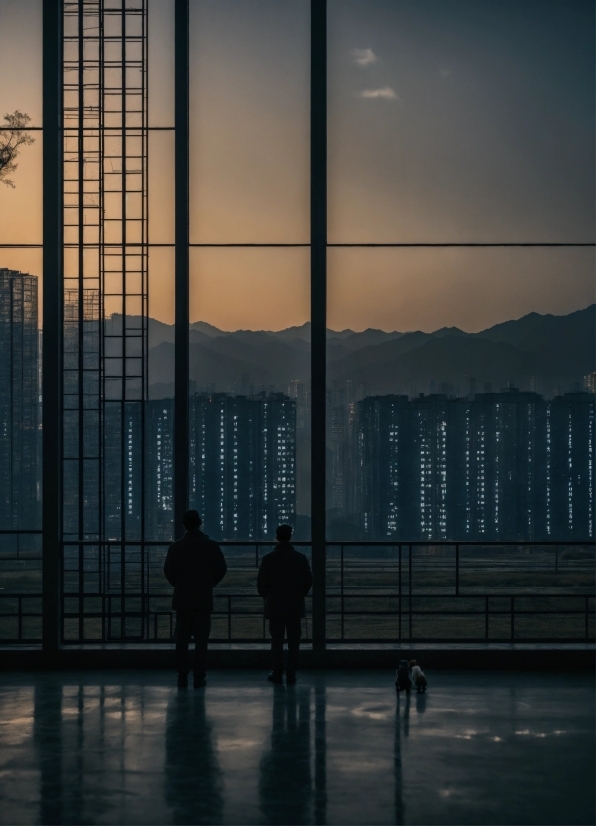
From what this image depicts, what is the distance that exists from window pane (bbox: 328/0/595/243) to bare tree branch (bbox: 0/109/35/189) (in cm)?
190

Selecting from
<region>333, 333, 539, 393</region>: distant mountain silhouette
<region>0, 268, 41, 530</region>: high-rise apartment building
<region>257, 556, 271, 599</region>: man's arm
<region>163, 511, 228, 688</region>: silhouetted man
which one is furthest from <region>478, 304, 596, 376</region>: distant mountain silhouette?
<region>163, 511, 228, 688</region>: silhouetted man

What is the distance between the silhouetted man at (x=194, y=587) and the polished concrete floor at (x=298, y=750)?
0.60ft

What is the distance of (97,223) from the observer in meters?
5.64

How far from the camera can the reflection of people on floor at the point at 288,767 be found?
3.02 metres

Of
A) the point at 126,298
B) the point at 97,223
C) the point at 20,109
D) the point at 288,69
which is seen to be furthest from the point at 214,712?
the point at 288,69

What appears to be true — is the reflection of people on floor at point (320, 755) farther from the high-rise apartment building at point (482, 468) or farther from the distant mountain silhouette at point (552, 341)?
the distant mountain silhouette at point (552, 341)

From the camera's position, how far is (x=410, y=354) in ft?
104

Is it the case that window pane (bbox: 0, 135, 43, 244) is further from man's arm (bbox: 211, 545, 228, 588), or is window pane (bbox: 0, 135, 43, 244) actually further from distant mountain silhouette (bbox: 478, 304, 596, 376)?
distant mountain silhouette (bbox: 478, 304, 596, 376)

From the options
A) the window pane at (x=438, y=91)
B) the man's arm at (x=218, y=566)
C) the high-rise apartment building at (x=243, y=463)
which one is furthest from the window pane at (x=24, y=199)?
the man's arm at (x=218, y=566)

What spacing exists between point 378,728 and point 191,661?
1609 millimetres

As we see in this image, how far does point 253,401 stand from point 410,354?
82.4 feet

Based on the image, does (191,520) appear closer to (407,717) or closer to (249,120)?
(407,717)

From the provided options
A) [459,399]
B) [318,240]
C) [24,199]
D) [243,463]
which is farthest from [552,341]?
[24,199]

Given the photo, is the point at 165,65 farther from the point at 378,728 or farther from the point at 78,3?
the point at 378,728
